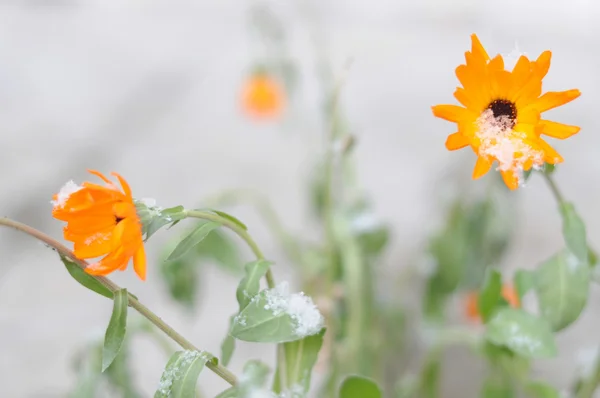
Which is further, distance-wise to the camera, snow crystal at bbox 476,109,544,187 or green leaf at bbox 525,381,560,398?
green leaf at bbox 525,381,560,398

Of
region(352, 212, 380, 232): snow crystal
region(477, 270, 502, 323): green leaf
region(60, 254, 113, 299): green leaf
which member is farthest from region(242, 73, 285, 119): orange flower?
region(60, 254, 113, 299): green leaf

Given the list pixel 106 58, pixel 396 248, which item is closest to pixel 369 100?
pixel 396 248

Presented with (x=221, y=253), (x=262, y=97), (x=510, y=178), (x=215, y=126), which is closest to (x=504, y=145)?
(x=510, y=178)

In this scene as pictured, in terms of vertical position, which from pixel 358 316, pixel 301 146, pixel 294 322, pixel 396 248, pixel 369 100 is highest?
pixel 369 100

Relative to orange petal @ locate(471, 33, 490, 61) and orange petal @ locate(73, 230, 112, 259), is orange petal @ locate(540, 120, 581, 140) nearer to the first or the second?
orange petal @ locate(471, 33, 490, 61)

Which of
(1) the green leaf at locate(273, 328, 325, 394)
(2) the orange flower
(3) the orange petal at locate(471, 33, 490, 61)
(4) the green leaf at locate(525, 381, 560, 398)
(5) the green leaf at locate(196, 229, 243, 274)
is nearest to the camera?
(3) the orange petal at locate(471, 33, 490, 61)

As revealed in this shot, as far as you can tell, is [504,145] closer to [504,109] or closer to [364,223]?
[504,109]

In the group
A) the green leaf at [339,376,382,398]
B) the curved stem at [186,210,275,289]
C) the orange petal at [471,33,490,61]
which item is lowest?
the green leaf at [339,376,382,398]

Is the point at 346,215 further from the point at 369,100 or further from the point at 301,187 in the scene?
the point at 369,100
